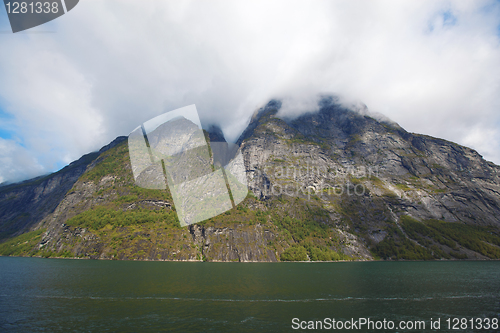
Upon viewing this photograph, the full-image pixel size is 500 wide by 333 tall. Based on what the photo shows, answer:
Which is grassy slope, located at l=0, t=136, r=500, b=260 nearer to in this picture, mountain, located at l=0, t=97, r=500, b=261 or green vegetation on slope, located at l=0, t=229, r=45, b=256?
green vegetation on slope, located at l=0, t=229, r=45, b=256

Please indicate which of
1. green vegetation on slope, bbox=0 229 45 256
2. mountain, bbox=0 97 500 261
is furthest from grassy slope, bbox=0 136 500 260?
mountain, bbox=0 97 500 261

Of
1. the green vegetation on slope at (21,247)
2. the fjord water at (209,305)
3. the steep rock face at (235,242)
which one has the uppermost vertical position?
the green vegetation on slope at (21,247)

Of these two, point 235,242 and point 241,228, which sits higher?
point 241,228

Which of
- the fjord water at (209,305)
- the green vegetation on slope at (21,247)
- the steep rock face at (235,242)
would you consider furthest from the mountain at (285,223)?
the fjord water at (209,305)

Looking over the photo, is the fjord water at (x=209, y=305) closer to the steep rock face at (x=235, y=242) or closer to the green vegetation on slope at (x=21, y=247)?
the steep rock face at (x=235, y=242)

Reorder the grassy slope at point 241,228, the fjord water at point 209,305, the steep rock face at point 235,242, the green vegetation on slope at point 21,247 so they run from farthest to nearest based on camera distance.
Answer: the green vegetation on slope at point 21,247
the steep rock face at point 235,242
the grassy slope at point 241,228
the fjord water at point 209,305

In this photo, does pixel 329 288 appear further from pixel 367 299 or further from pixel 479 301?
pixel 479 301

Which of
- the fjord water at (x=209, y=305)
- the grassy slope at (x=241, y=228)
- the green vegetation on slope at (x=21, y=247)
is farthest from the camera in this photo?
the green vegetation on slope at (x=21, y=247)

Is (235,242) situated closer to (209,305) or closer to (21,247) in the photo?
(209,305)

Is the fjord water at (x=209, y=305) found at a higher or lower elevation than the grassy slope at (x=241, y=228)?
lower

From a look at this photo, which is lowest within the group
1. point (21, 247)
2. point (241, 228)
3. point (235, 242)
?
point (235, 242)

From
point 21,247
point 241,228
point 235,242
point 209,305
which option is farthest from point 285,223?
point 21,247
